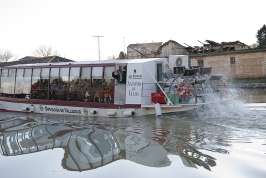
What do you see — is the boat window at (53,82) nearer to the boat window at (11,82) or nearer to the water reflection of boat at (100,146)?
the boat window at (11,82)

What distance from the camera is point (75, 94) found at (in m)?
13.3

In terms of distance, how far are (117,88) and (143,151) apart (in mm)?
6375

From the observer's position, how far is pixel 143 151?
5887 mm

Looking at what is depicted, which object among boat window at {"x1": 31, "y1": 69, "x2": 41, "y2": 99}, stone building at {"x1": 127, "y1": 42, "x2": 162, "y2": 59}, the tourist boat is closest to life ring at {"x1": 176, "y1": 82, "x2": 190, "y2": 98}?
the tourist boat

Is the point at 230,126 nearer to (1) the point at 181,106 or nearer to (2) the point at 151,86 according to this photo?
(1) the point at 181,106

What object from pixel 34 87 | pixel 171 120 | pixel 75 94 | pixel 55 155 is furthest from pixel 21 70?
pixel 55 155

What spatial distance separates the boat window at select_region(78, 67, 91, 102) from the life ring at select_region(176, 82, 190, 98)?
4.30 m

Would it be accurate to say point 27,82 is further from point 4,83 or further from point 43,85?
point 4,83

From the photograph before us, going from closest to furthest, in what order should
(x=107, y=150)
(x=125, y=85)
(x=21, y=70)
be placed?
(x=107, y=150) < (x=125, y=85) < (x=21, y=70)

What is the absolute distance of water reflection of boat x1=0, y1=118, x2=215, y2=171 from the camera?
5113 mm

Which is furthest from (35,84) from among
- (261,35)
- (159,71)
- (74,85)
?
(261,35)

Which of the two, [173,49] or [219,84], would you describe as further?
[173,49]

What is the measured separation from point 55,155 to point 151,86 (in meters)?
6.83

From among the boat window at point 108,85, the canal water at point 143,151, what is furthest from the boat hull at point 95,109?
the canal water at point 143,151
